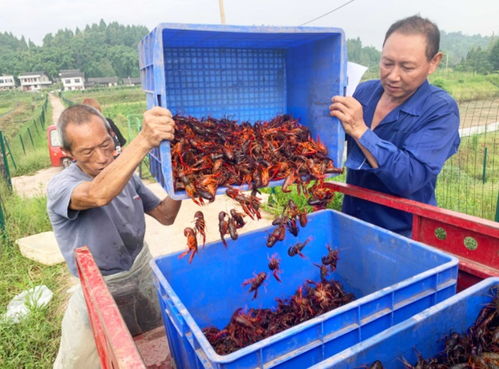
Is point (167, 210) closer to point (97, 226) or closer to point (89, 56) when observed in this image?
point (97, 226)

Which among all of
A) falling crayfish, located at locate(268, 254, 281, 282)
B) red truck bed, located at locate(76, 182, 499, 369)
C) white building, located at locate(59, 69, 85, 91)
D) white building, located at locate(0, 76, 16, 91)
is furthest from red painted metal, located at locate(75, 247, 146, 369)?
white building, located at locate(0, 76, 16, 91)

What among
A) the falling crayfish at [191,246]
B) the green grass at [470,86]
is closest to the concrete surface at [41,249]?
the falling crayfish at [191,246]

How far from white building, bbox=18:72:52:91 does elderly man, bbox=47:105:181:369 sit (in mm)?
118669

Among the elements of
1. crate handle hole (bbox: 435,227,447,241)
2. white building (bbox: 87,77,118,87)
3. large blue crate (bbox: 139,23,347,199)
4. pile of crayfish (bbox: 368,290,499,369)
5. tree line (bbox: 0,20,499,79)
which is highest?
tree line (bbox: 0,20,499,79)

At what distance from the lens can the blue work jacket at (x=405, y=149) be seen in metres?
2.43

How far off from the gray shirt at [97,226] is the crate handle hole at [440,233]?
7.36 feet

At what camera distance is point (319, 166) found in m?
2.63

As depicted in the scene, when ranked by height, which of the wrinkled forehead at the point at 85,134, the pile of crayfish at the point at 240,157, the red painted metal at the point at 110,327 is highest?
the wrinkled forehead at the point at 85,134

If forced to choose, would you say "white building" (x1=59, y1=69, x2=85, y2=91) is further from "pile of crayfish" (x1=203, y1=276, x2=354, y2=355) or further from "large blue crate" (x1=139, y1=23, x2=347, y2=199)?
"pile of crayfish" (x1=203, y1=276, x2=354, y2=355)

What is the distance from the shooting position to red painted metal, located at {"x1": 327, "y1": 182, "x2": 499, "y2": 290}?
6.89 feet

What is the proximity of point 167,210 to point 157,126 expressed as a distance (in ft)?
4.60

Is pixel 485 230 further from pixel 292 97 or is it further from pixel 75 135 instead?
pixel 75 135

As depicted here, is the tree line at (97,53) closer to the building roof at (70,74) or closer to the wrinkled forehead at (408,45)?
the building roof at (70,74)

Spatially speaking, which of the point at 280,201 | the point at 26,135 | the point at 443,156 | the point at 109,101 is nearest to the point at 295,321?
the point at 443,156
